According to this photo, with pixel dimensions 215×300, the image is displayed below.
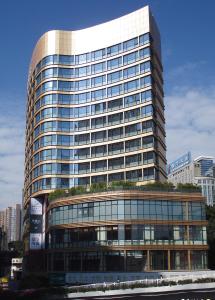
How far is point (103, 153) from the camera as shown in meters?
90.1

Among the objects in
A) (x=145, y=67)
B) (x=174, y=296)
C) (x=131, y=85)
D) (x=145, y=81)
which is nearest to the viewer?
(x=174, y=296)

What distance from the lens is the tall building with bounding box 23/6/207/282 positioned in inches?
2758

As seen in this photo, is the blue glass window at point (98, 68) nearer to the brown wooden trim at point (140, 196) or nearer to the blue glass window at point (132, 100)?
the blue glass window at point (132, 100)

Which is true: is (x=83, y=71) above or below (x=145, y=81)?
above

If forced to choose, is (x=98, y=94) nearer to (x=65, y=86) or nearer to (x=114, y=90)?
(x=114, y=90)

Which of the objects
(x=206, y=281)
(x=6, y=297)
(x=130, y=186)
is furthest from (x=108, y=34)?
(x=6, y=297)

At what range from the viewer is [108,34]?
95688 millimetres

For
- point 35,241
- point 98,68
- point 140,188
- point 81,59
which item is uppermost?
point 81,59

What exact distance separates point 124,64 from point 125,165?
19.6 m

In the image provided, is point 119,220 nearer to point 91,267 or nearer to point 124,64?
point 91,267

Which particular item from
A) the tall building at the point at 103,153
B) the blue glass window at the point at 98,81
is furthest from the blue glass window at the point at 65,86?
the blue glass window at the point at 98,81

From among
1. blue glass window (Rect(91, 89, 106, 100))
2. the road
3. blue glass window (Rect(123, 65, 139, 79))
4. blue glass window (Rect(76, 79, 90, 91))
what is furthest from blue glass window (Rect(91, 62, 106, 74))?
the road

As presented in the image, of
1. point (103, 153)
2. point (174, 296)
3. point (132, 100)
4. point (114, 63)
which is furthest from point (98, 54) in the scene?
point (174, 296)

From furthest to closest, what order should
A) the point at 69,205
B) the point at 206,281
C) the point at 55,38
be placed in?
1. the point at 55,38
2. the point at 69,205
3. the point at 206,281
